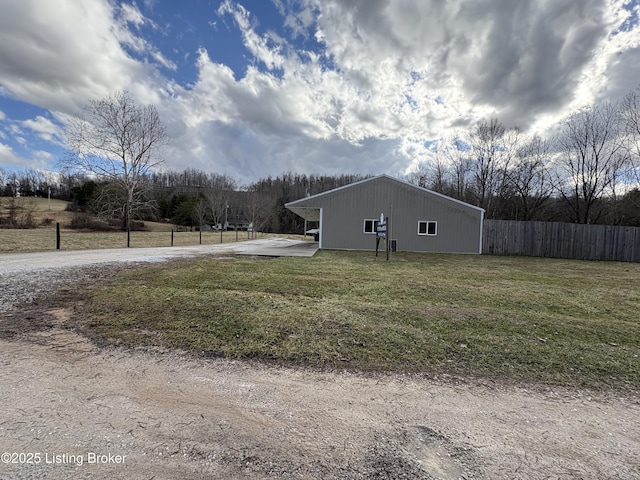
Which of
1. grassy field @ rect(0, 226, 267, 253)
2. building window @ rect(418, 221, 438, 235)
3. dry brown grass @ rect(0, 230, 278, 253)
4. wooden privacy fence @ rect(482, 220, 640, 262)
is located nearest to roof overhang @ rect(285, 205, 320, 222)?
building window @ rect(418, 221, 438, 235)

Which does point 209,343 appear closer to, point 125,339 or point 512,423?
point 125,339

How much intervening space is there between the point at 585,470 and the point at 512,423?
0.46 meters

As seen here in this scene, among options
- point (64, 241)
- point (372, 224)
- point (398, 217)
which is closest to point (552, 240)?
point (398, 217)

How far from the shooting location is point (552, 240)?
17.4 meters

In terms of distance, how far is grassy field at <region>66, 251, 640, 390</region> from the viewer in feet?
10.2

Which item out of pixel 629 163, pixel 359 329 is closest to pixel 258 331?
pixel 359 329

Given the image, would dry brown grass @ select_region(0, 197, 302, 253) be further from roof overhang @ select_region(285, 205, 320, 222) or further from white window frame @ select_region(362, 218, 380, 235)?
white window frame @ select_region(362, 218, 380, 235)

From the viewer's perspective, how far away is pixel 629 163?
2139 cm

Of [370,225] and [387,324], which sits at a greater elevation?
[370,225]

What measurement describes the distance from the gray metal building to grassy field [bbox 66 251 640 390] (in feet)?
33.7

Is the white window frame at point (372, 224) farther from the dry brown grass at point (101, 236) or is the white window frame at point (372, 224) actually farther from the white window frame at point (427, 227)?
the dry brown grass at point (101, 236)

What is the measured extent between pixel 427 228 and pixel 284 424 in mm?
16786

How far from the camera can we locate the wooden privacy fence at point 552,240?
55.4 ft

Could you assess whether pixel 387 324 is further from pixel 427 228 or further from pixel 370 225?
pixel 427 228
